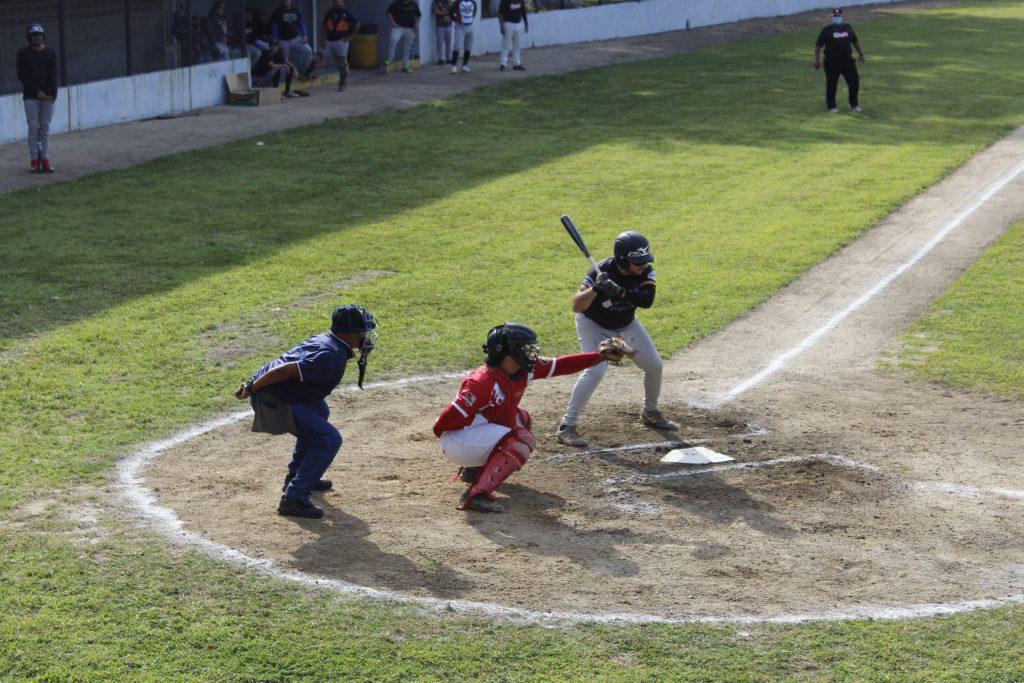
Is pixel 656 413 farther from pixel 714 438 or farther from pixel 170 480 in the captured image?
pixel 170 480

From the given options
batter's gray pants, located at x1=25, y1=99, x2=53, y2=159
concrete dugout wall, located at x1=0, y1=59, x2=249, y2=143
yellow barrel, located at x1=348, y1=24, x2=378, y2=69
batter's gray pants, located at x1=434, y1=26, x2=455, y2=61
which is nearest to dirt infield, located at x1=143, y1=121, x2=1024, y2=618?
batter's gray pants, located at x1=25, y1=99, x2=53, y2=159

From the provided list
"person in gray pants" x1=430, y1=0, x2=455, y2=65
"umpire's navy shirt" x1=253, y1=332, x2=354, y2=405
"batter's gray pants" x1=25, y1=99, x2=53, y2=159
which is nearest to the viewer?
"umpire's navy shirt" x1=253, y1=332, x2=354, y2=405

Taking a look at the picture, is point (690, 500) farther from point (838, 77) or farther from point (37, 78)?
point (838, 77)

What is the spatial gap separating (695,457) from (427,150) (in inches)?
515

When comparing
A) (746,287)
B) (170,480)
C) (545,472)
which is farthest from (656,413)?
(746,287)

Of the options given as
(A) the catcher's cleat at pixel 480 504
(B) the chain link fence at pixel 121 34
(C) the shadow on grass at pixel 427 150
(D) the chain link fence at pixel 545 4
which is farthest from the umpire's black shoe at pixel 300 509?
(D) the chain link fence at pixel 545 4

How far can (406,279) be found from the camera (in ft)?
48.9

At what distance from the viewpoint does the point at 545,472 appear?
959 centimetres

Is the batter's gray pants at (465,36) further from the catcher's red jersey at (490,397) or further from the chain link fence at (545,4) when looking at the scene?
the catcher's red jersey at (490,397)

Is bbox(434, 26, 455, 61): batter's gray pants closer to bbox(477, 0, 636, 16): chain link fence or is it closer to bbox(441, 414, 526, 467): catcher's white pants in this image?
bbox(477, 0, 636, 16): chain link fence

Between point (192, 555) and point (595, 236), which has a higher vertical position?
point (595, 236)

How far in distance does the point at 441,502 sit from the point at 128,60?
17.4m

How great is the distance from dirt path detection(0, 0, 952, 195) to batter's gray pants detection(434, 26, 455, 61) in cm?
73

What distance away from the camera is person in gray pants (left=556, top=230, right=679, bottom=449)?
9836 mm
